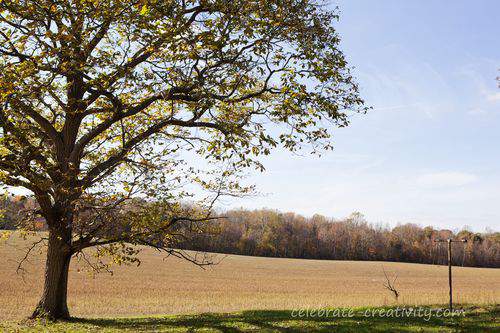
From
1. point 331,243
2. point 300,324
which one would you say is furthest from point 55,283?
point 331,243

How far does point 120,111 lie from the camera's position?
14.9 meters

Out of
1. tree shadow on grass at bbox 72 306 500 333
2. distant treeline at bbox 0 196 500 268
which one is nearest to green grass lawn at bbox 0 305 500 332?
tree shadow on grass at bbox 72 306 500 333

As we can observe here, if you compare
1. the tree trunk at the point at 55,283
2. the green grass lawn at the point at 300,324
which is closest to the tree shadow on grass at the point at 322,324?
A: the green grass lawn at the point at 300,324

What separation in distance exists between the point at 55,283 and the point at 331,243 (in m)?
97.3

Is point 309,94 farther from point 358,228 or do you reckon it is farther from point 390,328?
point 358,228

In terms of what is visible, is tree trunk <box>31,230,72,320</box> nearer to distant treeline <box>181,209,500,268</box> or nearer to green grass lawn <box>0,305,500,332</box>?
green grass lawn <box>0,305,500,332</box>

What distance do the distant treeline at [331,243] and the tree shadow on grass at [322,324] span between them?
3003 inches

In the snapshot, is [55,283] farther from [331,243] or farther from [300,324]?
[331,243]

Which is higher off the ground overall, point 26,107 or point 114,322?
point 26,107

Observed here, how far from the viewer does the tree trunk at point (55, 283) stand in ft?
50.0

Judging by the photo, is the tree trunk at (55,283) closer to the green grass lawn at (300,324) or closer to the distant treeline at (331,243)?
the green grass lawn at (300,324)

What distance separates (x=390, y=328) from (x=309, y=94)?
275 inches

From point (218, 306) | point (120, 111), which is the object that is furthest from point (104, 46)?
point (218, 306)

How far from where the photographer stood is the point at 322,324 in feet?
43.2
